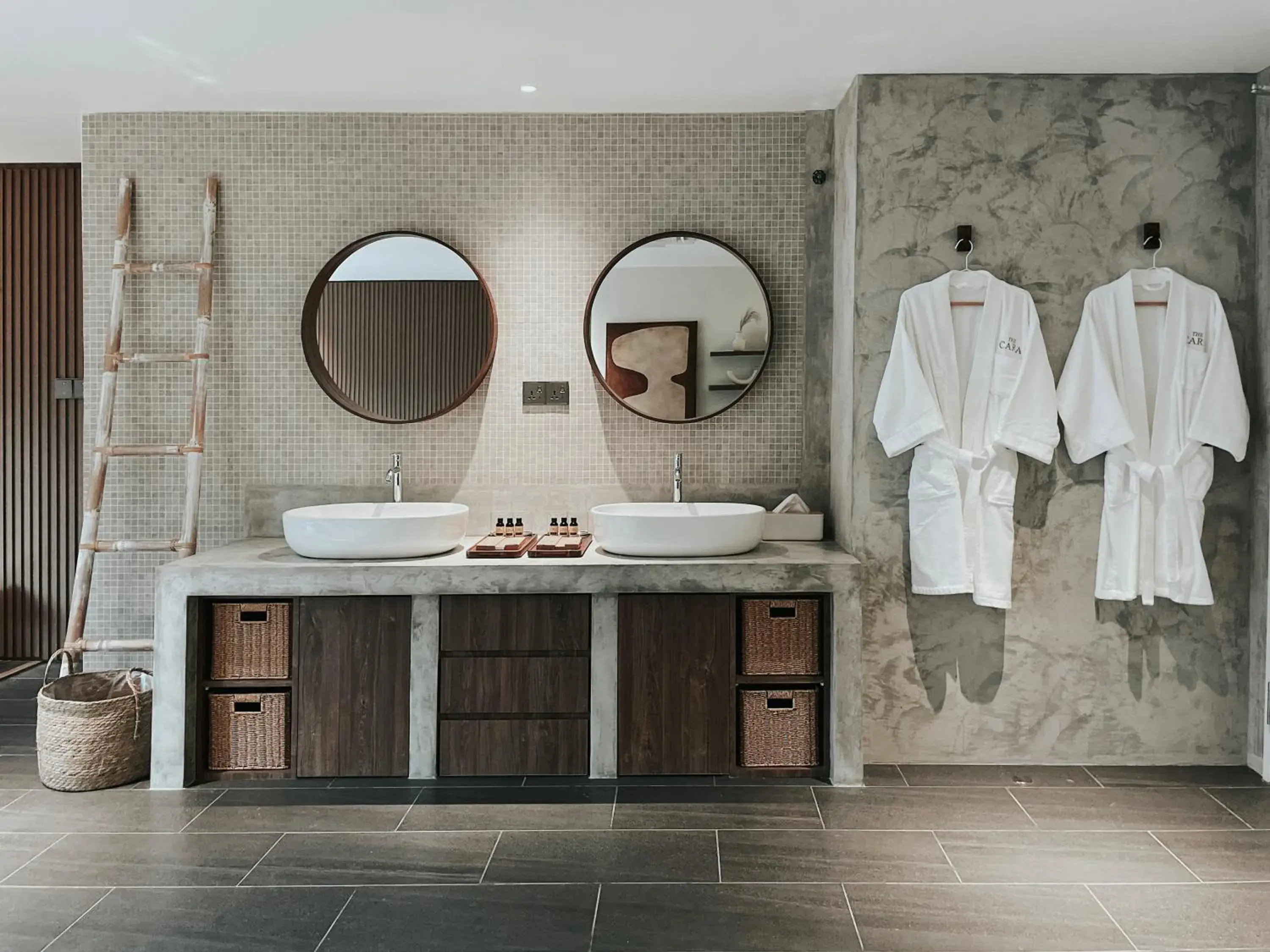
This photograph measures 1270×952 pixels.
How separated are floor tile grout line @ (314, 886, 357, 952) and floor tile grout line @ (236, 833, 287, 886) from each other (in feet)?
0.98

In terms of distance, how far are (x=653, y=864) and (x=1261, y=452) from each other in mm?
2390

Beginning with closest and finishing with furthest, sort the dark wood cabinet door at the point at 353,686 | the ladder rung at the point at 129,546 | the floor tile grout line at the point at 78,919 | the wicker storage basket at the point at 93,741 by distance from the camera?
the floor tile grout line at the point at 78,919 → the wicker storage basket at the point at 93,741 → the dark wood cabinet door at the point at 353,686 → the ladder rung at the point at 129,546

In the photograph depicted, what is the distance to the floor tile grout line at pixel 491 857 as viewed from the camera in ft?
8.01

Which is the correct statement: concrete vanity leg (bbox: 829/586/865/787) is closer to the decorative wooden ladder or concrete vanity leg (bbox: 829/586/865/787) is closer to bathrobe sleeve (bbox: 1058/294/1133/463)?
bathrobe sleeve (bbox: 1058/294/1133/463)

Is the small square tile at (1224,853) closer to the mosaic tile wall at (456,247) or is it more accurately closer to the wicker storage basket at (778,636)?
the wicker storage basket at (778,636)

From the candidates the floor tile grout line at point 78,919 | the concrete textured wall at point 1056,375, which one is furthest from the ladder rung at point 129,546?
the concrete textured wall at point 1056,375

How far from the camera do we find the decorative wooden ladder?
349 cm

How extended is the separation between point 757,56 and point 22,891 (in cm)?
314

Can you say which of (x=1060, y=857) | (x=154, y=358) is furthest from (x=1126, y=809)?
(x=154, y=358)

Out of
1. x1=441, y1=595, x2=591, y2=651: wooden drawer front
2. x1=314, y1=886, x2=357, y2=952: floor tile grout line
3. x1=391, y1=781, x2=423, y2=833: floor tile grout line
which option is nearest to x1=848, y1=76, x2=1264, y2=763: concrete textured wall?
x1=441, y1=595, x2=591, y2=651: wooden drawer front

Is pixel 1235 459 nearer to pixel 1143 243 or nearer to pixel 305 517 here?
pixel 1143 243

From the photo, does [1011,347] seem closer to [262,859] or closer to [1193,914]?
[1193,914]

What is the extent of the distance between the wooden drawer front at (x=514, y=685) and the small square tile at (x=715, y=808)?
0.35 meters

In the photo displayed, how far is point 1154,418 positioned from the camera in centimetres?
316
